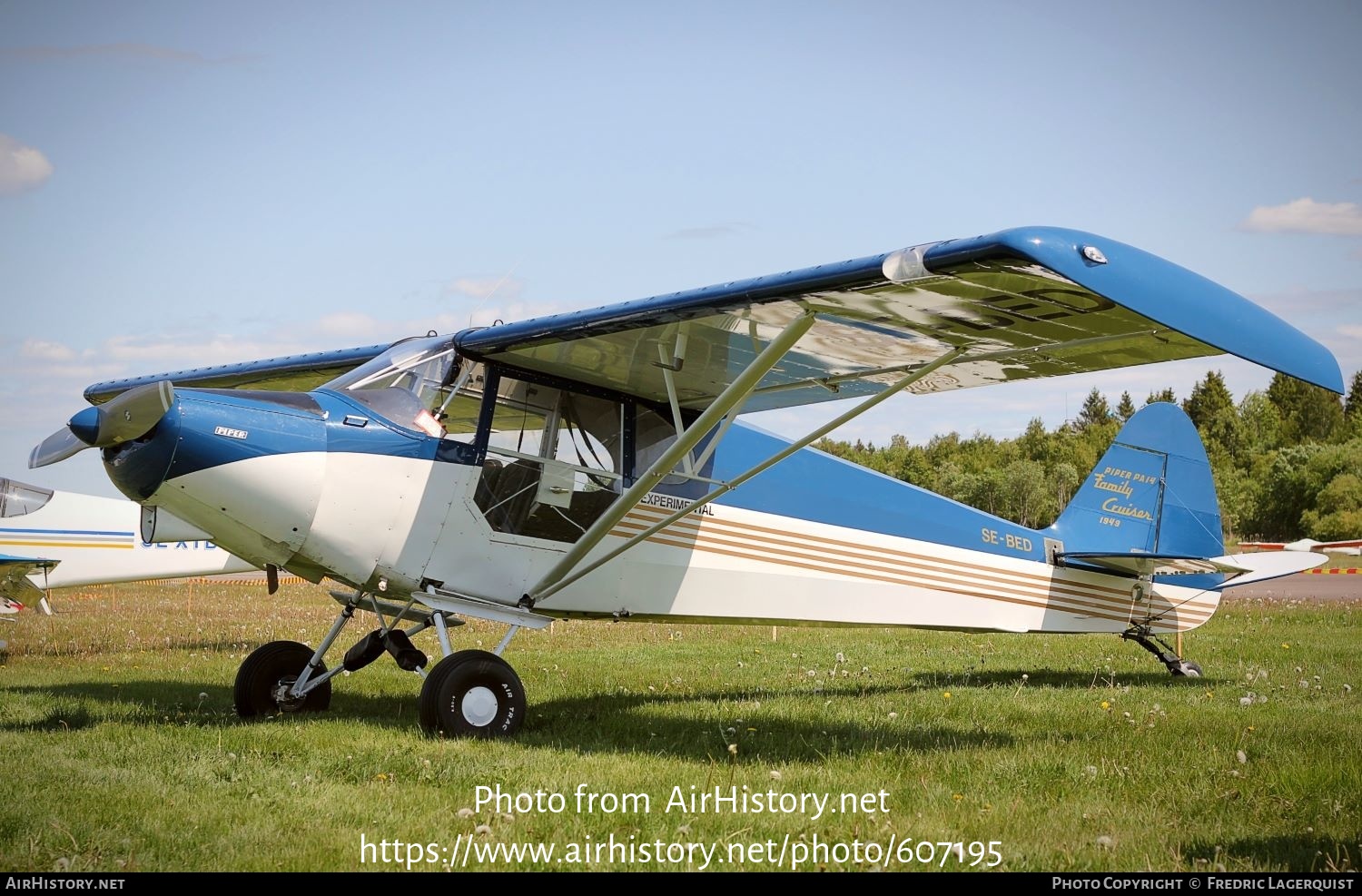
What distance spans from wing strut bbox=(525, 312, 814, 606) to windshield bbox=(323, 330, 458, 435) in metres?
1.22

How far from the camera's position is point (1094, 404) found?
107 meters

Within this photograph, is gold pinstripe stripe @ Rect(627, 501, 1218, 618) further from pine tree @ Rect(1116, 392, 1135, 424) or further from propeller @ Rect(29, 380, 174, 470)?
pine tree @ Rect(1116, 392, 1135, 424)

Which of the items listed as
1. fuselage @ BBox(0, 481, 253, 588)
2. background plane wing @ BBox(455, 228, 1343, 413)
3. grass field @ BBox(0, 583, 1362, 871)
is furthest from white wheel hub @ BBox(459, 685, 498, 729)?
fuselage @ BBox(0, 481, 253, 588)

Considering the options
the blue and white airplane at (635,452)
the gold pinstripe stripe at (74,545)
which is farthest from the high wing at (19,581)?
the blue and white airplane at (635,452)

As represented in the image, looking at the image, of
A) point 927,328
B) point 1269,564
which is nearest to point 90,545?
point 927,328

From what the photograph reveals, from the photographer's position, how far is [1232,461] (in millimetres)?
77188

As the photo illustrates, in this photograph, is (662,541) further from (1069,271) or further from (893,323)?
(1069,271)

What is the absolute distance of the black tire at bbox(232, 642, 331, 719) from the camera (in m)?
7.24

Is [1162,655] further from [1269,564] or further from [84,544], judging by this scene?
[84,544]

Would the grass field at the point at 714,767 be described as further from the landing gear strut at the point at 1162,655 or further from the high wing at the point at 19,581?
the high wing at the point at 19,581

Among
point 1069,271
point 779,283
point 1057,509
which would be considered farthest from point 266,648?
point 1057,509

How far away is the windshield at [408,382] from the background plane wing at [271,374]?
55.1 inches

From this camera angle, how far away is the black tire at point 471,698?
6375 millimetres

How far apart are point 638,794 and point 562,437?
9.91 ft
